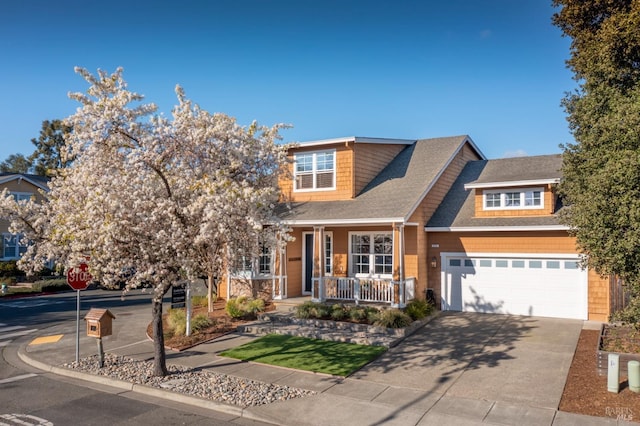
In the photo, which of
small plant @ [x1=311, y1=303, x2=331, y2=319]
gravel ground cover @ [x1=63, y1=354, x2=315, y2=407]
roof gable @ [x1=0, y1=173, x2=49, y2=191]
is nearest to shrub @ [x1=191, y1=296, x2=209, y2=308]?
small plant @ [x1=311, y1=303, x2=331, y2=319]

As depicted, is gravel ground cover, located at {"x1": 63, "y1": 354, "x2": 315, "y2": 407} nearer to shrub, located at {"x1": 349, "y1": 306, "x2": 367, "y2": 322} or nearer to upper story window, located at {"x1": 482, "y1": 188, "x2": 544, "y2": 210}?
shrub, located at {"x1": 349, "y1": 306, "x2": 367, "y2": 322}

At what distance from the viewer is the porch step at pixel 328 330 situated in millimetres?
12672

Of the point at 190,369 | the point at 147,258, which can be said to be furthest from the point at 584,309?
the point at 147,258

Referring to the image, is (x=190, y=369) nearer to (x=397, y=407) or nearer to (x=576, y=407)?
(x=397, y=407)

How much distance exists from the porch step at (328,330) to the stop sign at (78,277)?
5.02 metres

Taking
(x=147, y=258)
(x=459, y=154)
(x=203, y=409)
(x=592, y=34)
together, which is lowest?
(x=203, y=409)

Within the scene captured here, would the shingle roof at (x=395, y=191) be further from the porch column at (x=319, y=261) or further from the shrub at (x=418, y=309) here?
the shrub at (x=418, y=309)

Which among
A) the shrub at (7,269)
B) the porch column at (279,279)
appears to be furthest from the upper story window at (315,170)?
the shrub at (7,269)

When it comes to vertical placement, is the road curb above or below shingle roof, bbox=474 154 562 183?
below

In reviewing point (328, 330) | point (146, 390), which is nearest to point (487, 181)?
point (328, 330)

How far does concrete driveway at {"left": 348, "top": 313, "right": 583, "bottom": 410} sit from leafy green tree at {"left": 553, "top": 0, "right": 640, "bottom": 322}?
2.42m

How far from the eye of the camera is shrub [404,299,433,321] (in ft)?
47.7

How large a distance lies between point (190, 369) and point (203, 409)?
2.30m

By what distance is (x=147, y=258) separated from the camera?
8.75 meters
